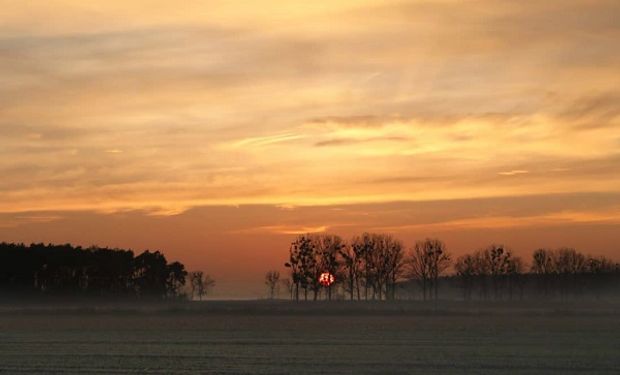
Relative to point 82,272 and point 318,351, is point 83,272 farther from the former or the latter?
point 318,351

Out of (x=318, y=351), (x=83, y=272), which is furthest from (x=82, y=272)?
(x=318, y=351)

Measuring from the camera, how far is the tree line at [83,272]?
564ft

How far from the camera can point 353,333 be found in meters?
54.7

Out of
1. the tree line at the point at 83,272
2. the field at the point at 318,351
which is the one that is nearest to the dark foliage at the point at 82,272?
the tree line at the point at 83,272

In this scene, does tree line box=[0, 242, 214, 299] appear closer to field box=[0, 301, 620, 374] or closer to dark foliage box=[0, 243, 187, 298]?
dark foliage box=[0, 243, 187, 298]

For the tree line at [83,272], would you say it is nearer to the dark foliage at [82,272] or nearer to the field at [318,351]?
the dark foliage at [82,272]

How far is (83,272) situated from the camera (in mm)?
184500

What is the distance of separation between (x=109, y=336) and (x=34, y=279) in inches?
5102

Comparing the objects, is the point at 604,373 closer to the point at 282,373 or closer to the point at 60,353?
the point at 282,373

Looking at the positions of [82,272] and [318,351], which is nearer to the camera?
[318,351]

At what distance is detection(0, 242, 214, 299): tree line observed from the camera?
172000 mm

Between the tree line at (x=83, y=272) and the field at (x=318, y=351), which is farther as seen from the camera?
the tree line at (x=83, y=272)

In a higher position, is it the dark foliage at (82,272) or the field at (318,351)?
the dark foliage at (82,272)

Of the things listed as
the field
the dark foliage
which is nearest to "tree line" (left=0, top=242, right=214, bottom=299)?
the dark foliage
